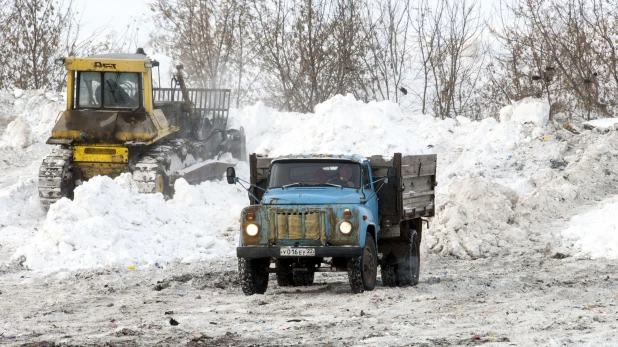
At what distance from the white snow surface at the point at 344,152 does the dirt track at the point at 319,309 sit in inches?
47.9

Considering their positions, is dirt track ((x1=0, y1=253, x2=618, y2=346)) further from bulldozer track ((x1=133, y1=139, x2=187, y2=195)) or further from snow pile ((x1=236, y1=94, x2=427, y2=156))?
snow pile ((x1=236, y1=94, x2=427, y2=156))

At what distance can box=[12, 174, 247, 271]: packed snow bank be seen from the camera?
15242 mm

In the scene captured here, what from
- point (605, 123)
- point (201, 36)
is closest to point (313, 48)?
point (201, 36)

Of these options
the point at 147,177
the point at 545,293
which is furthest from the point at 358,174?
the point at 147,177

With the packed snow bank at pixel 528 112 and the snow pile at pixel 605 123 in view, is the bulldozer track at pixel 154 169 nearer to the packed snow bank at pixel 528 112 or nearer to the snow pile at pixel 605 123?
the packed snow bank at pixel 528 112

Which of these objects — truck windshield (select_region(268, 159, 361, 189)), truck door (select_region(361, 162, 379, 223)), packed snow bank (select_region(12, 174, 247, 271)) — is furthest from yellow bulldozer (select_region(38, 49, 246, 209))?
truck door (select_region(361, 162, 379, 223))

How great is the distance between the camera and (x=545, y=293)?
11.8 metres

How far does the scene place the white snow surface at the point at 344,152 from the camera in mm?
16000

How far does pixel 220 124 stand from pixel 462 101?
11.7 meters

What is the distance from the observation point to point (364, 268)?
1199 centimetres

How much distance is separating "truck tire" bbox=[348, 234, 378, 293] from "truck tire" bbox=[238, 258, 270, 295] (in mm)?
1239

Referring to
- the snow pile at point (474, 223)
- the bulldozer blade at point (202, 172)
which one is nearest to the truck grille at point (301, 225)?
the snow pile at point (474, 223)

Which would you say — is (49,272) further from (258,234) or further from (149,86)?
(149,86)

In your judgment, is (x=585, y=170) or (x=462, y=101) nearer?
(x=585, y=170)
